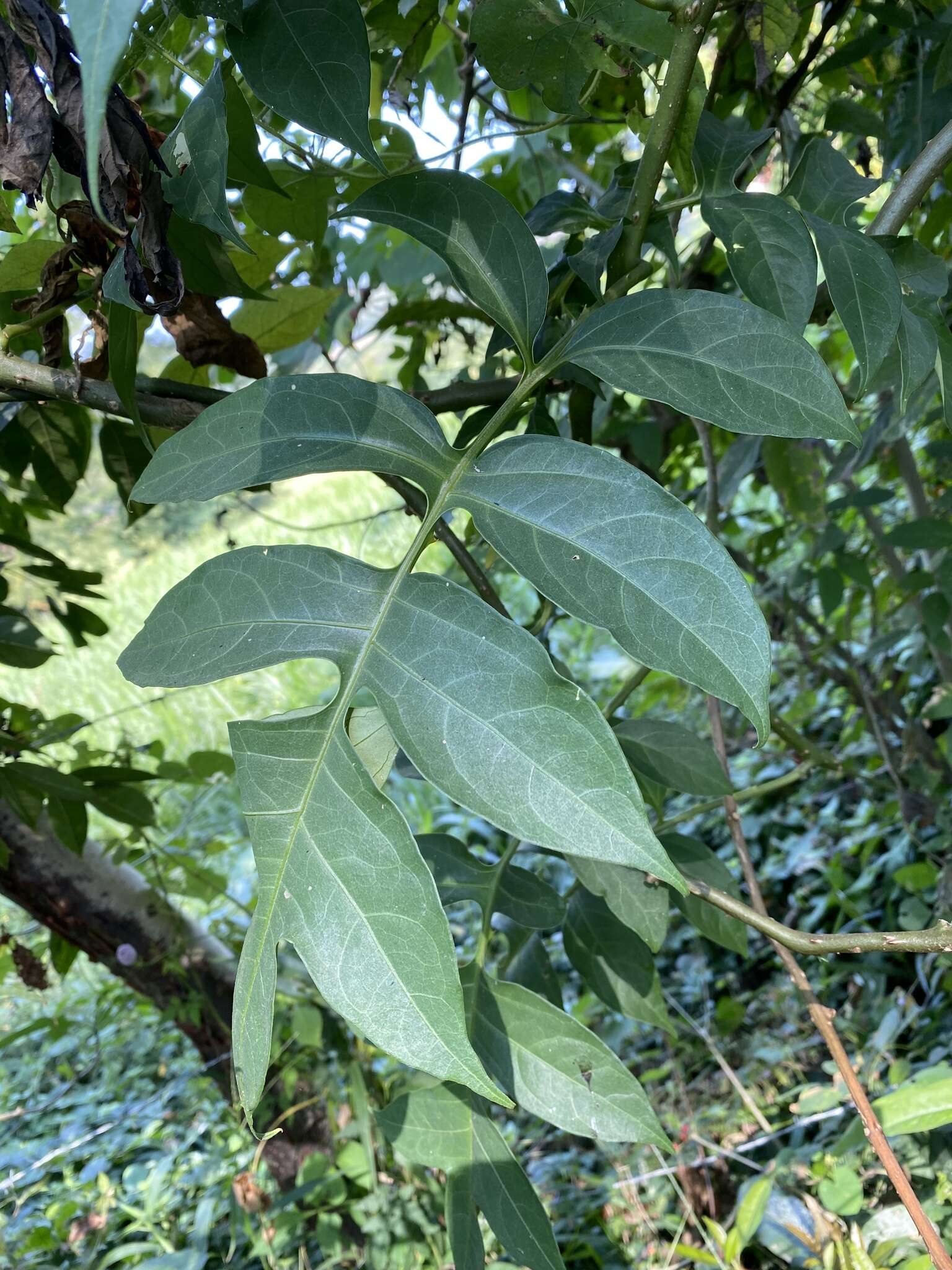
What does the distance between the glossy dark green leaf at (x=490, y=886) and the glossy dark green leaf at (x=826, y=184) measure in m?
0.41

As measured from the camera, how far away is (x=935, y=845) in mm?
1414

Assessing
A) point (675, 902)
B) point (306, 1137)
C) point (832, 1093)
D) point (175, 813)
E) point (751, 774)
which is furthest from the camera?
point (175, 813)

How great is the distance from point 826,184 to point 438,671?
1.15 feet

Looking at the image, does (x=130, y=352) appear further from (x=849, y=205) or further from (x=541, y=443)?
(x=849, y=205)

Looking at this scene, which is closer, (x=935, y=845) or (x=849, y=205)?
(x=849, y=205)

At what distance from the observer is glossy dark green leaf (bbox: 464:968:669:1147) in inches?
20.3

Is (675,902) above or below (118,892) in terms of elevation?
above

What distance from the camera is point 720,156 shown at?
1.58ft

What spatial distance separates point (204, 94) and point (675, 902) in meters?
0.62

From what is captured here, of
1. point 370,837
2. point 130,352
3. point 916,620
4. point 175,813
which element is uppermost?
point 130,352

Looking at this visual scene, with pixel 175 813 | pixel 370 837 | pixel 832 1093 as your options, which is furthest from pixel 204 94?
pixel 175 813

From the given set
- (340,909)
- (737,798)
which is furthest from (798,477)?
(340,909)

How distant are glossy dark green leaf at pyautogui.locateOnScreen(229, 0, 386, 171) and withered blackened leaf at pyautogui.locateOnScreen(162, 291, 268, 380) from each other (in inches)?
6.9

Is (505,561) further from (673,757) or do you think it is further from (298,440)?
(673,757)
